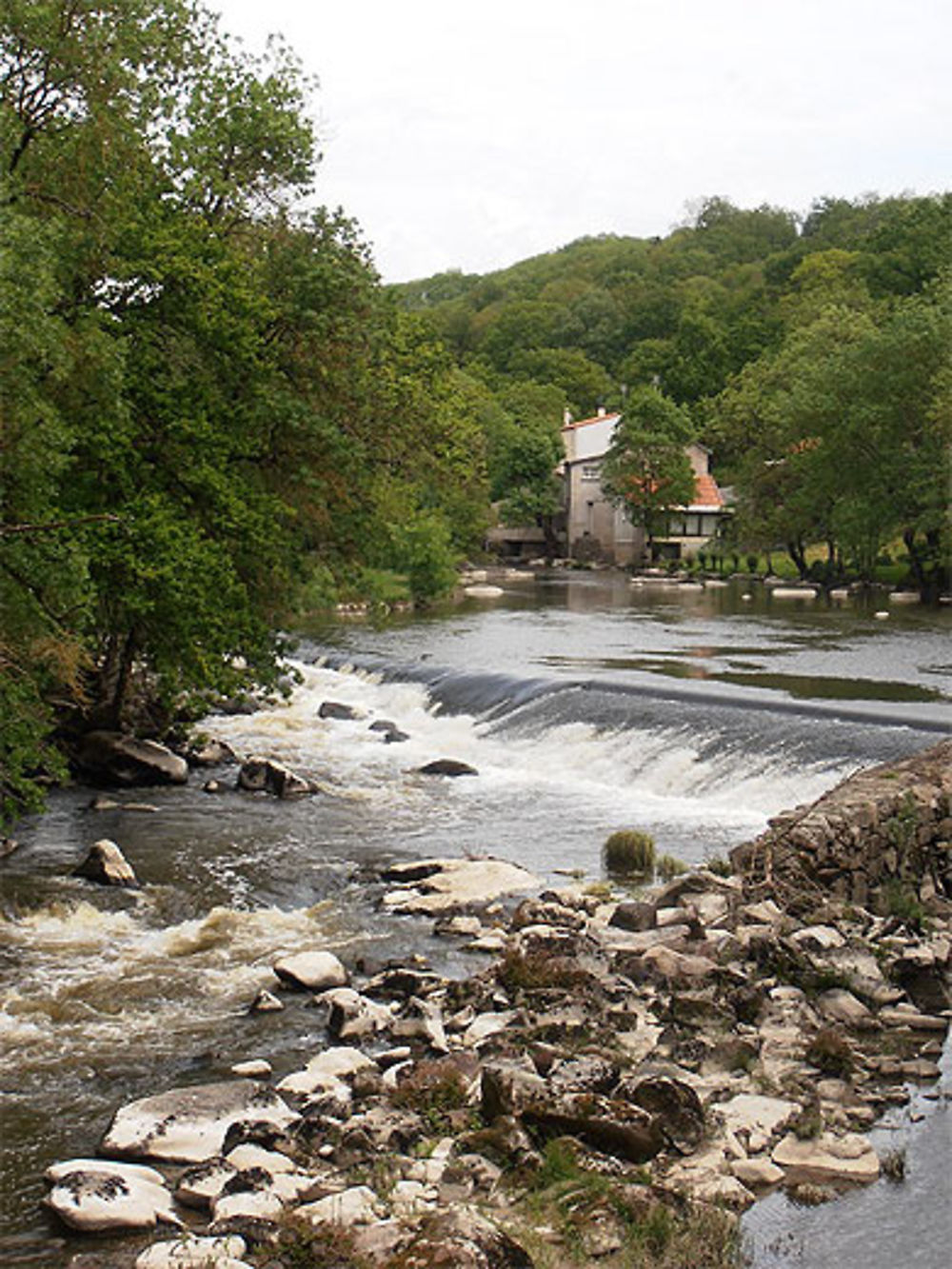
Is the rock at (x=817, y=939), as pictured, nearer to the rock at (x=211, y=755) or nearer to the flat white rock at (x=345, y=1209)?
the flat white rock at (x=345, y=1209)

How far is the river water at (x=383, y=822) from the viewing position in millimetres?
9773

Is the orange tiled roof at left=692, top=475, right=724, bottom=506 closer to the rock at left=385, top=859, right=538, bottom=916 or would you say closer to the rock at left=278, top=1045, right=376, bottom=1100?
the rock at left=385, top=859, right=538, bottom=916

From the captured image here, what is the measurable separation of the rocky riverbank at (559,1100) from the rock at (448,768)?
351 inches

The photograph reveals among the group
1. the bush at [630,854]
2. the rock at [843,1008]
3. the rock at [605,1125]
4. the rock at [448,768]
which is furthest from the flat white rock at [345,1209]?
the rock at [448,768]

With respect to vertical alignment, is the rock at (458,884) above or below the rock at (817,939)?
below

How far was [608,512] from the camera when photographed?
8419 cm

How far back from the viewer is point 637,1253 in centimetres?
731

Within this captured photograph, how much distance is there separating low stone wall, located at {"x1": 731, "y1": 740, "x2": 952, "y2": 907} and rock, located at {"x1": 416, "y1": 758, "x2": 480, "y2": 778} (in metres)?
8.25

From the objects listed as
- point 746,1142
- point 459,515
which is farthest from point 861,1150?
point 459,515

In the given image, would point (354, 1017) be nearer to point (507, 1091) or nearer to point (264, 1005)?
point (264, 1005)

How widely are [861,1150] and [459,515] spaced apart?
60.4 metres

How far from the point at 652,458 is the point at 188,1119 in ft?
224

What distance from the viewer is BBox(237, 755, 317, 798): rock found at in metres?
20.2

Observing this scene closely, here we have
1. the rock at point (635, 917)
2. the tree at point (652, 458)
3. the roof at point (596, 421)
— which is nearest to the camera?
the rock at point (635, 917)
